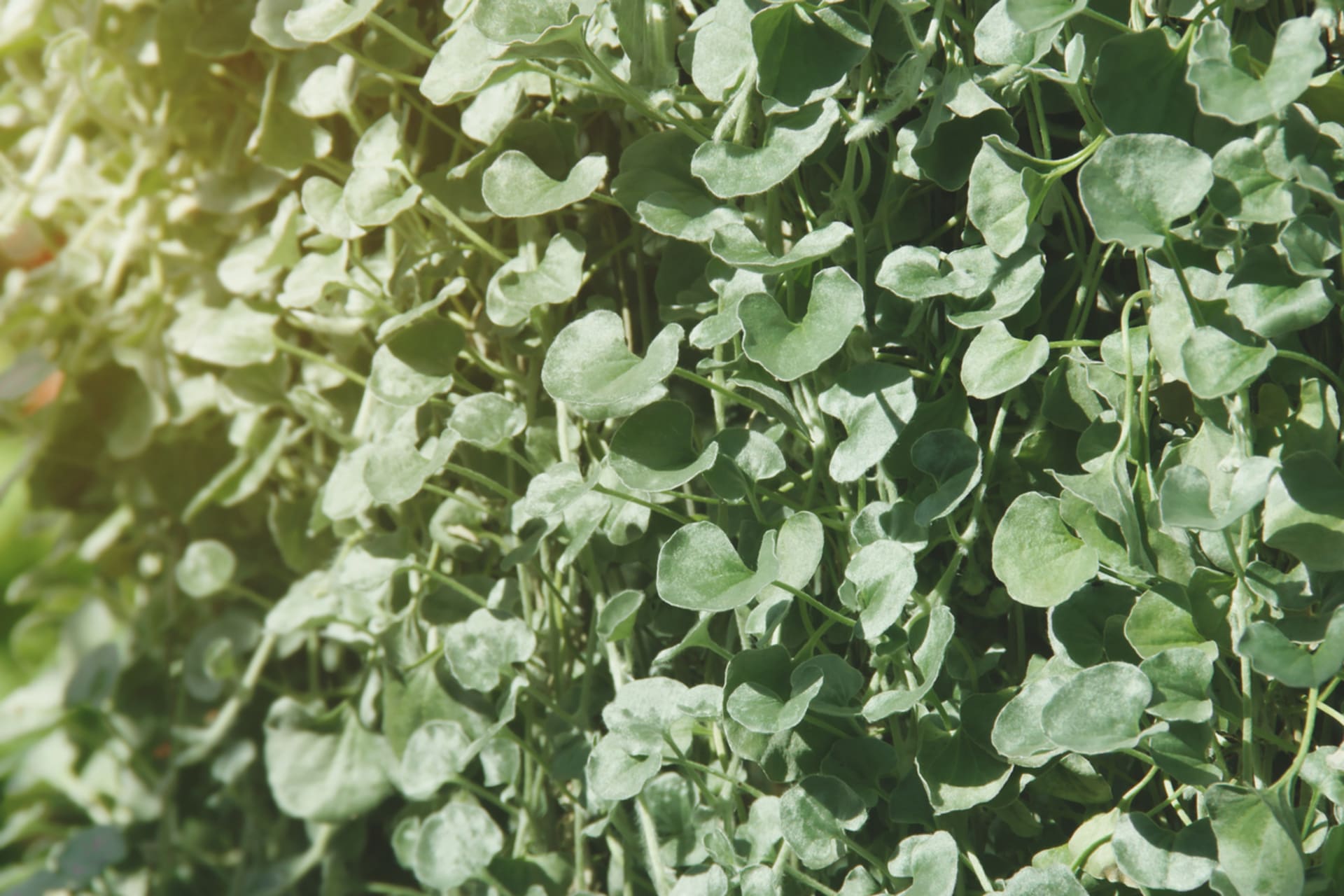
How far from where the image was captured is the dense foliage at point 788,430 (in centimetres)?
51

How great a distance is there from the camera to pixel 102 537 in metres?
1.18

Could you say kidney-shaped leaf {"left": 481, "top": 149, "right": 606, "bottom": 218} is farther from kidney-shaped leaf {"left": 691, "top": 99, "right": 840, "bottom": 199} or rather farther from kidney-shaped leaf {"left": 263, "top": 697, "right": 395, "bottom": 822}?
kidney-shaped leaf {"left": 263, "top": 697, "right": 395, "bottom": 822}

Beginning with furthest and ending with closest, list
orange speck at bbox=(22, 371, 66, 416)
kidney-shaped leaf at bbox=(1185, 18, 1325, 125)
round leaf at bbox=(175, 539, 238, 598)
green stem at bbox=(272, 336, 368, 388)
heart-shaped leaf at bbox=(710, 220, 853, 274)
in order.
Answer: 1. orange speck at bbox=(22, 371, 66, 416)
2. round leaf at bbox=(175, 539, 238, 598)
3. green stem at bbox=(272, 336, 368, 388)
4. heart-shaped leaf at bbox=(710, 220, 853, 274)
5. kidney-shaped leaf at bbox=(1185, 18, 1325, 125)

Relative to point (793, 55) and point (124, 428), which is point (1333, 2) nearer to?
point (793, 55)

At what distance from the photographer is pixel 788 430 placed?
67cm

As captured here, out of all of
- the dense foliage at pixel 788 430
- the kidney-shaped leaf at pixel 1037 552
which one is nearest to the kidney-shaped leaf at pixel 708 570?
the dense foliage at pixel 788 430

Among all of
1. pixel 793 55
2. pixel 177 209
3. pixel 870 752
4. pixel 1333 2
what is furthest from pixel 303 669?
pixel 1333 2

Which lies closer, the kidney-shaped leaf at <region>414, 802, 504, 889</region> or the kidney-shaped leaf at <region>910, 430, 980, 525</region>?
the kidney-shaped leaf at <region>910, 430, 980, 525</region>

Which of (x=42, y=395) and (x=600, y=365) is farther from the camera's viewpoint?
(x=42, y=395)

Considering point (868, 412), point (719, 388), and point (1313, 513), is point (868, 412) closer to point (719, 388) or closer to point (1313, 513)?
point (719, 388)

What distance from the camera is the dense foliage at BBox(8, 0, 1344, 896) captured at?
506 mm

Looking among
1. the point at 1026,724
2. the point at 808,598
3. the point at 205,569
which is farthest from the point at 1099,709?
the point at 205,569

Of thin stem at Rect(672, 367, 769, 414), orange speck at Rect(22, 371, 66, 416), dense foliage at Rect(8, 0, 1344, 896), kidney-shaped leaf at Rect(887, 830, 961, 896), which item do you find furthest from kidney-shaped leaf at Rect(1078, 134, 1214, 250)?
orange speck at Rect(22, 371, 66, 416)

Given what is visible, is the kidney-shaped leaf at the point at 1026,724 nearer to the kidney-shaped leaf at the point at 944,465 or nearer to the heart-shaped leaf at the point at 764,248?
the kidney-shaped leaf at the point at 944,465
